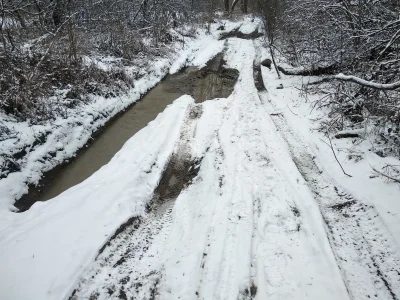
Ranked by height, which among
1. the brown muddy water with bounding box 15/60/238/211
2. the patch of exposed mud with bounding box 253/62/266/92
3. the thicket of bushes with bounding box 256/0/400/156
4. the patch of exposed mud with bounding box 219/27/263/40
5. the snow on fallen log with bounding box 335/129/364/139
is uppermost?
the thicket of bushes with bounding box 256/0/400/156

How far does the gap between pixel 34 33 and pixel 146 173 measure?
7615 mm

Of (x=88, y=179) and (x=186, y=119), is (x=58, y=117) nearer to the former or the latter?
(x=88, y=179)

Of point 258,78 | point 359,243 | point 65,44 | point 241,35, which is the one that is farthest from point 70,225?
point 241,35

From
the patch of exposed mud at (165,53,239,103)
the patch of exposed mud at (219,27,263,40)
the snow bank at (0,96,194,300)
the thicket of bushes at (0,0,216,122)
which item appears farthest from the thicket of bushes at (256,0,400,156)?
the patch of exposed mud at (219,27,263,40)

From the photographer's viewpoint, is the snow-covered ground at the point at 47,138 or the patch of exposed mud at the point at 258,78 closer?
the snow-covered ground at the point at 47,138

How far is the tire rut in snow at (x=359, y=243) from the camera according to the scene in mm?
3104

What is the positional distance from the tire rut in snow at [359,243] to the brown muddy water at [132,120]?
463 centimetres

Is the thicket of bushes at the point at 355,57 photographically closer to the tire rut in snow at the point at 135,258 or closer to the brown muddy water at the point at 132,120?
the brown muddy water at the point at 132,120

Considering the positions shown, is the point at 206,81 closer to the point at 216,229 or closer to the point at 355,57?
the point at 355,57

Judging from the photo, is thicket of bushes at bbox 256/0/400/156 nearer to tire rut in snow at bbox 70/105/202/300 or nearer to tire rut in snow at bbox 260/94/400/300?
tire rut in snow at bbox 260/94/400/300

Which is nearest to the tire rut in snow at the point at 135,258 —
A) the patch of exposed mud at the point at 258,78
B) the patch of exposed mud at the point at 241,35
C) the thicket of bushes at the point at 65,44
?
the thicket of bushes at the point at 65,44

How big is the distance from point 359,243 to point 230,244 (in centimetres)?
173

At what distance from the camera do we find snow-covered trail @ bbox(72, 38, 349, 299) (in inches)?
127

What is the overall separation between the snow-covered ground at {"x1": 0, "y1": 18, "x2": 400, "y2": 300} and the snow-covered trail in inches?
0.6
